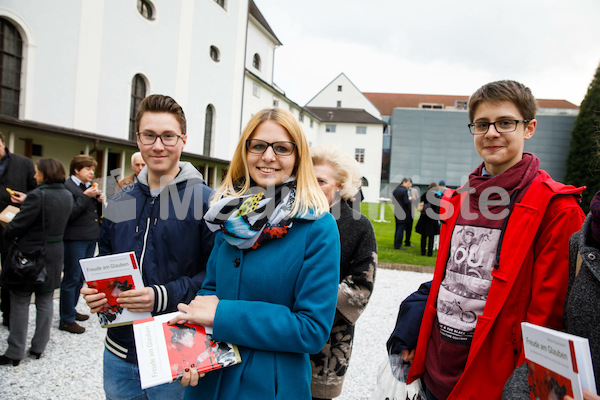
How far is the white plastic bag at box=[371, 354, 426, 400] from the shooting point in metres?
2.15

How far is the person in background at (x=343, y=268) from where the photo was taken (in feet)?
8.16

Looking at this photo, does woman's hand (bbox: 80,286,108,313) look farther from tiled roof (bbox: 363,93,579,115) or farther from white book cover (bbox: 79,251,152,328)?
tiled roof (bbox: 363,93,579,115)

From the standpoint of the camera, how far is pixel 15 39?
1323 centimetres

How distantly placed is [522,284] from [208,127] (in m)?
24.6

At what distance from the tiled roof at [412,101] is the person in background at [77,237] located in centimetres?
6685

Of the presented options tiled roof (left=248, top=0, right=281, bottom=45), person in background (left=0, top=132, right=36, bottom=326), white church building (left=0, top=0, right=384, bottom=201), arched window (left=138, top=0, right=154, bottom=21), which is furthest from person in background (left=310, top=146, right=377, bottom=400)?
tiled roof (left=248, top=0, right=281, bottom=45)

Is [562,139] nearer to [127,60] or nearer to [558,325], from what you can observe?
[127,60]

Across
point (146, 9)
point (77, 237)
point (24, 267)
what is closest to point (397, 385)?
point (24, 267)

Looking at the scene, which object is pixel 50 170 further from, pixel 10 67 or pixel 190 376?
pixel 10 67

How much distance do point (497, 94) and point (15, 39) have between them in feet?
Answer: 53.9

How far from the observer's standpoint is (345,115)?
5312 centimetres

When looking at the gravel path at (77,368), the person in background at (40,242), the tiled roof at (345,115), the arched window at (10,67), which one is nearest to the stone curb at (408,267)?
the gravel path at (77,368)

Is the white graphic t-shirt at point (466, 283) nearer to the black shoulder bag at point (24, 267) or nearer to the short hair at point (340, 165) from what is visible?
the short hair at point (340, 165)

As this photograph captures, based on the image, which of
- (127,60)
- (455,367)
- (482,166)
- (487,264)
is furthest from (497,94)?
(127,60)
